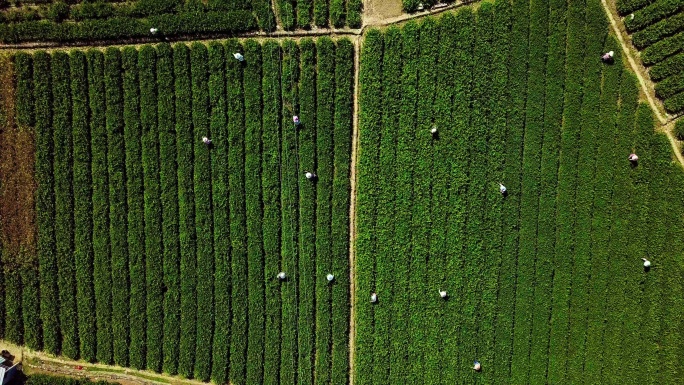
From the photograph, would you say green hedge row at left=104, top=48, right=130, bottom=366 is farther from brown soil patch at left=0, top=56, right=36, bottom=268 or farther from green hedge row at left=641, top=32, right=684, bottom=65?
green hedge row at left=641, top=32, right=684, bottom=65

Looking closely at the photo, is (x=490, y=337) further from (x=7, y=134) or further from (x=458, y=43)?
(x=7, y=134)

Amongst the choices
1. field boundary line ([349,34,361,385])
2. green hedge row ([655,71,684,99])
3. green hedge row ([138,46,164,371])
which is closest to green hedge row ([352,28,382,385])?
field boundary line ([349,34,361,385])

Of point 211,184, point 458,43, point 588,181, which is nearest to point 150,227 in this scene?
point 211,184

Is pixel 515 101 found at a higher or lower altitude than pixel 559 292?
higher

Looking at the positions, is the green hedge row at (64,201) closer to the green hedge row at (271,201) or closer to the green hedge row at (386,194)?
the green hedge row at (271,201)

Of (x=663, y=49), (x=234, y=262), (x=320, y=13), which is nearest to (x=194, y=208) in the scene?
(x=234, y=262)
